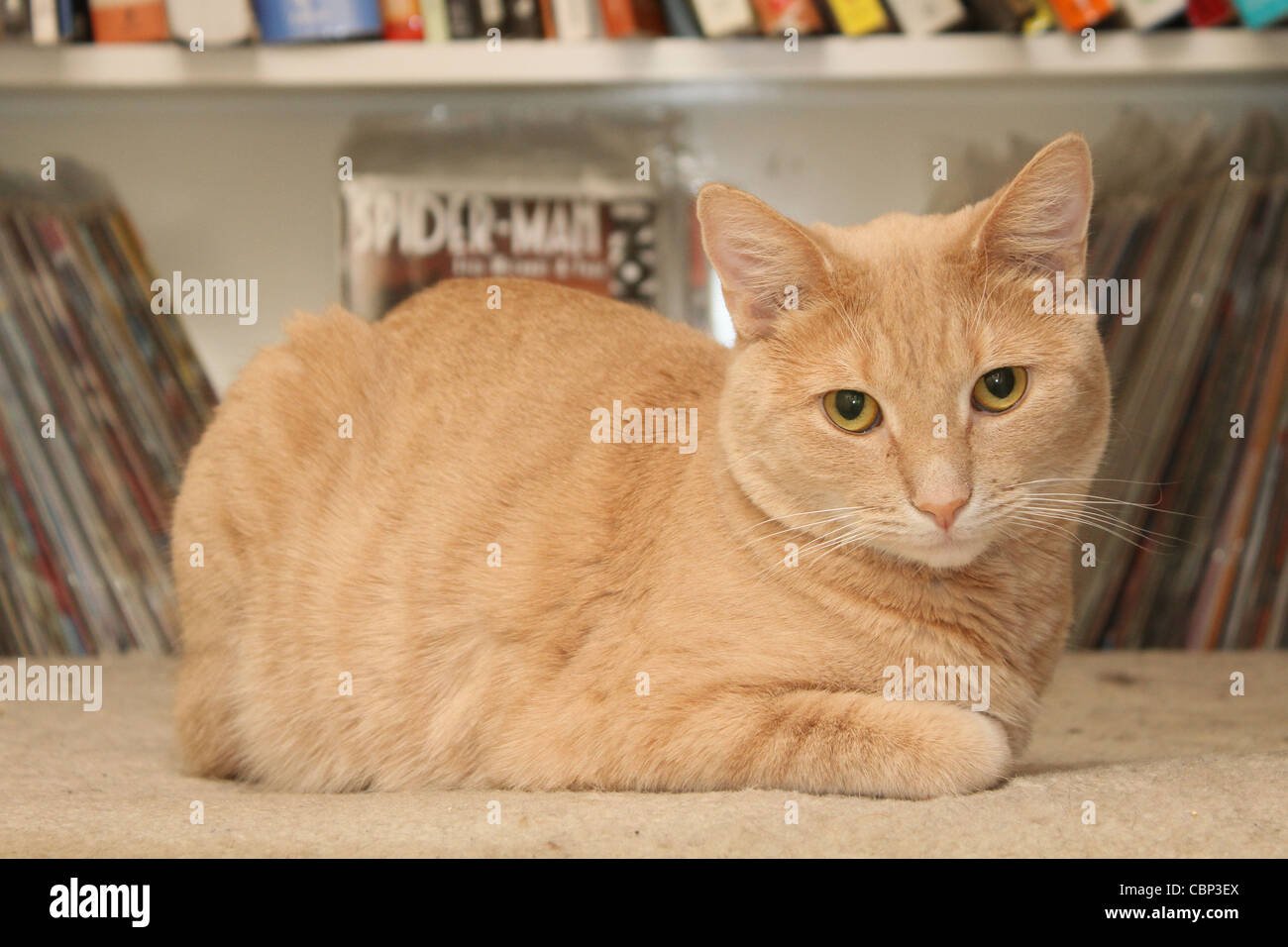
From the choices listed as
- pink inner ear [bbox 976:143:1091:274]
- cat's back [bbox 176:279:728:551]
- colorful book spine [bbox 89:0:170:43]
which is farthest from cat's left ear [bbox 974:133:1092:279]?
colorful book spine [bbox 89:0:170:43]

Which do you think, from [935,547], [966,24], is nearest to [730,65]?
[966,24]

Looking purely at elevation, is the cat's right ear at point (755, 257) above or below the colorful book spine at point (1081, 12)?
below

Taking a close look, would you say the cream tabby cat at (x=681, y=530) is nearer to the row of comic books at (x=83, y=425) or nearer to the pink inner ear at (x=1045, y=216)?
the pink inner ear at (x=1045, y=216)

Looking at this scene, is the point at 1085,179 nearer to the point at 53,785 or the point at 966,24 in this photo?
the point at 966,24

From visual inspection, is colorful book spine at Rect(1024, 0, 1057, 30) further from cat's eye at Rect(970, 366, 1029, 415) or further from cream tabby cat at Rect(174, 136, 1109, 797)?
cat's eye at Rect(970, 366, 1029, 415)

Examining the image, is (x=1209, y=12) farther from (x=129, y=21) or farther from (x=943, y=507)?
(x=129, y=21)

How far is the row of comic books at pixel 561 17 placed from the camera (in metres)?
2.11

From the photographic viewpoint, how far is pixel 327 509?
166 cm

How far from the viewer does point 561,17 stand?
7.09 feet

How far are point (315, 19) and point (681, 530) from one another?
1246mm

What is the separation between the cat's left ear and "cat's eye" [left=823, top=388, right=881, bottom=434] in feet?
0.66

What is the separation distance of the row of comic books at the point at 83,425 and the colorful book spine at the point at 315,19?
53cm

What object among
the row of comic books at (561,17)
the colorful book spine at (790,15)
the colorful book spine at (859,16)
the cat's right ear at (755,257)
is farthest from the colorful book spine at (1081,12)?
the cat's right ear at (755,257)

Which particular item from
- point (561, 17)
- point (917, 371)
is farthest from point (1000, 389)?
point (561, 17)
